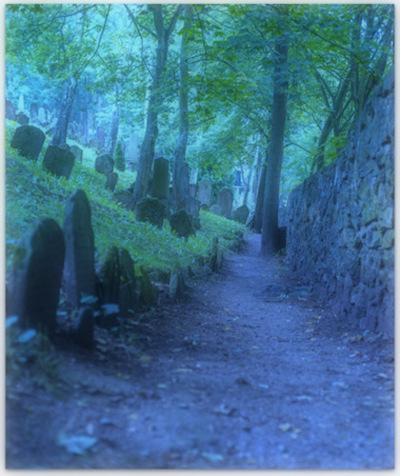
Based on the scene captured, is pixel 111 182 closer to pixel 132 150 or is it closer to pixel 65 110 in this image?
pixel 65 110

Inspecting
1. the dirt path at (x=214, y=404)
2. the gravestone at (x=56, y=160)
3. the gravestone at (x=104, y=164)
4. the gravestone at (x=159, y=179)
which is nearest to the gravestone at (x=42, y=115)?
the gravestone at (x=104, y=164)

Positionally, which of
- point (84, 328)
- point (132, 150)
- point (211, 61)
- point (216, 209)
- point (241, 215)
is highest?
point (132, 150)

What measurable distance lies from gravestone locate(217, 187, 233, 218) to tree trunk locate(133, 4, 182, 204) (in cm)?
1282

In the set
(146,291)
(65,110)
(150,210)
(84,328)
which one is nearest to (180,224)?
(150,210)

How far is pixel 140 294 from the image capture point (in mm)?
4977

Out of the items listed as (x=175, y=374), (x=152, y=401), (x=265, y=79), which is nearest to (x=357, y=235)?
(x=175, y=374)

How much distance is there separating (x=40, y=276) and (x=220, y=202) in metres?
22.3

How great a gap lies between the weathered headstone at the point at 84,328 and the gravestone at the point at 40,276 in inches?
7.0

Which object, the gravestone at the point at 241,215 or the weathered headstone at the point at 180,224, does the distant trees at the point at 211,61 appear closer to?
the weathered headstone at the point at 180,224

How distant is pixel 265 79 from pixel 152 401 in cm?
1274

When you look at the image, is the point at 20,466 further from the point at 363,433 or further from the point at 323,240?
the point at 323,240

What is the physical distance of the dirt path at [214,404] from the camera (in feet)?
7.54

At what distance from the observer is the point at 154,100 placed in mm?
11250

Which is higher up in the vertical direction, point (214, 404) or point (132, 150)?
point (132, 150)
